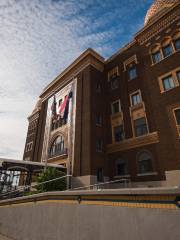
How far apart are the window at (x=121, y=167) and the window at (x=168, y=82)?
390 inches

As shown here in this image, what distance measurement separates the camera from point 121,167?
21.8m

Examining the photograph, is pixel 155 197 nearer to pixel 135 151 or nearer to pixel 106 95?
pixel 135 151

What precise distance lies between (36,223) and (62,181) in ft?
32.5

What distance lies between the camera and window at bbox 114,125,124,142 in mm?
23341

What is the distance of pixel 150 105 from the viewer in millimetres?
20922

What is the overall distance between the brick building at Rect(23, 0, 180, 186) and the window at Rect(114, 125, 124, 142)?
135 millimetres

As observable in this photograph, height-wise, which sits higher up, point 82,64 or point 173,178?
point 82,64

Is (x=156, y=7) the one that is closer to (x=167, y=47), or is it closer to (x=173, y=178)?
(x=167, y=47)

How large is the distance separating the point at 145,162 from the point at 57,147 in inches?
583

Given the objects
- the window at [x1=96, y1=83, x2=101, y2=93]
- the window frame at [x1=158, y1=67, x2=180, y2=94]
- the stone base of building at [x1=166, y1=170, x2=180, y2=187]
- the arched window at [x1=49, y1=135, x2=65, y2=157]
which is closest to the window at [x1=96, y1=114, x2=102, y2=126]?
the window at [x1=96, y1=83, x2=101, y2=93]

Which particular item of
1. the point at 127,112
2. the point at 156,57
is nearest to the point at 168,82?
the point at 156,57

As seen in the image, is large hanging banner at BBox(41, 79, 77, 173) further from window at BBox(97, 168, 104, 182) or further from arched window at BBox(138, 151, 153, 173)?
arched window at BBox(138, 151, 153, 173)

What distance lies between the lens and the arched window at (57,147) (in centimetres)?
2755

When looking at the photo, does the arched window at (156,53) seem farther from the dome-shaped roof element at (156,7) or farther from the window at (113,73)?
the window at (113,73)
